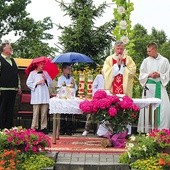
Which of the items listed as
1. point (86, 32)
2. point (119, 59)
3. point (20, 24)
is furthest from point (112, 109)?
point (20, 24)

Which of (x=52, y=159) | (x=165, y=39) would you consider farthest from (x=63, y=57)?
(x=165, y=39)

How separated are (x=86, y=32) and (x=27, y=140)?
8.95 metres

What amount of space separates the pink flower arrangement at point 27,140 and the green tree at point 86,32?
8501 mm

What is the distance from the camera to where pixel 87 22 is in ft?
54.8

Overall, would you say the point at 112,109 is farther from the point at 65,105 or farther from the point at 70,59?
the point at 70,59

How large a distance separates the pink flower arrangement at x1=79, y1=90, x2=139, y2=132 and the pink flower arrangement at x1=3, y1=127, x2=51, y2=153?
5.18 feet

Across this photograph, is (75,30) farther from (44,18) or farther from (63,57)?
(44,18)

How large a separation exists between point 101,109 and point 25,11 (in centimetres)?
2860

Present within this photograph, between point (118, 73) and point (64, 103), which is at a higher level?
point (118, 73)

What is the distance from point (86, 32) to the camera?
1680 centimetres

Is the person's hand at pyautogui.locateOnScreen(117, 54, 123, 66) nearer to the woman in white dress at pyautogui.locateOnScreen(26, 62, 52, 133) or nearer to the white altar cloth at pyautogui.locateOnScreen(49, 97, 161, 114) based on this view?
the white altar cloth at pyautogui.locateOnScreen(49, 97, 161, 114)

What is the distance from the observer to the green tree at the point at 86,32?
16.7 metres

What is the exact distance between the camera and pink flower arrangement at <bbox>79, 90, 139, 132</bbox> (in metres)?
9.73

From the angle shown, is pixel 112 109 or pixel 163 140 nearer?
pixel 163 140
